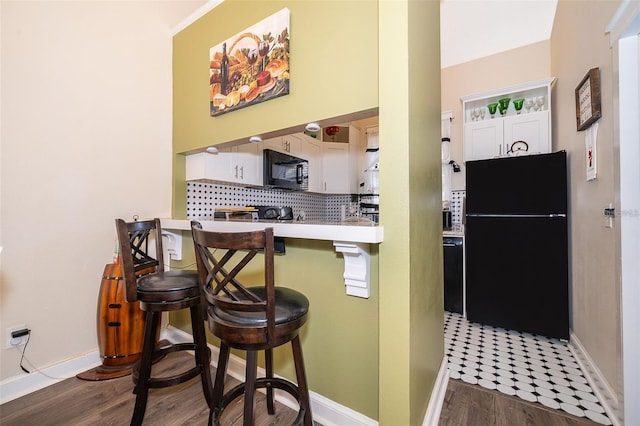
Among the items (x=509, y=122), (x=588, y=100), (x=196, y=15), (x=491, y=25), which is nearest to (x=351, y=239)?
A: (x=588, y=100)

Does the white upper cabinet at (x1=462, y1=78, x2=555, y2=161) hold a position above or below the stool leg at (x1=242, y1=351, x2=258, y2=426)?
above

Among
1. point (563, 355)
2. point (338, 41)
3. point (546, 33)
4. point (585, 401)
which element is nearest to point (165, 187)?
point (338, 41)

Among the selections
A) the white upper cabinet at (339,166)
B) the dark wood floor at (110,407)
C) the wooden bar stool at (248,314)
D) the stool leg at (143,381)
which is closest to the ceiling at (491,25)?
the white upper cabinet at (339,166)

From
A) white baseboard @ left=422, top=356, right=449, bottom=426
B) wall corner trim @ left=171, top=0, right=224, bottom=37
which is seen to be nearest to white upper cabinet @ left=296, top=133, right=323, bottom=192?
wall corner trim @ left=171, top=0, right=224, bottom=37

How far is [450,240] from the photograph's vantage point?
308 cm

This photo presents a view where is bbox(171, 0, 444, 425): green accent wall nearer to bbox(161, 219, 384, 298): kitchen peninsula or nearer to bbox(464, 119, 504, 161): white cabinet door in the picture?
bbox(161, 219, 384, 298): kitchen peninsula

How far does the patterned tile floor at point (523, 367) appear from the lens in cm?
166

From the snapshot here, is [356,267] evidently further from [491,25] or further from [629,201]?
[491,25]

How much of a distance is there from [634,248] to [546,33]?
2.93 meters

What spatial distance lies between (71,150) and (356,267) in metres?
2.13

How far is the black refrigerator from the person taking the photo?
2.42 meters

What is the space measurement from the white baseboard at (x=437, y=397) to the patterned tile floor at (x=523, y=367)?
127 millimetres

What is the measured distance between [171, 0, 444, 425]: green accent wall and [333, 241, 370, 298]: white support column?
0.19 ft

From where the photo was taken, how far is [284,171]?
9.91 ft
